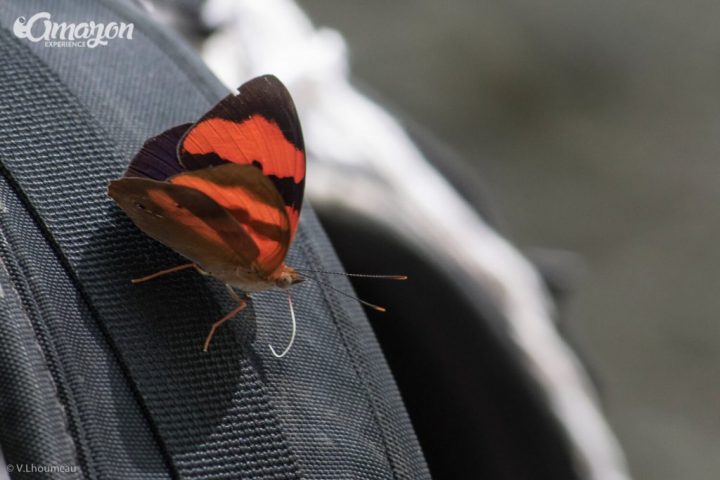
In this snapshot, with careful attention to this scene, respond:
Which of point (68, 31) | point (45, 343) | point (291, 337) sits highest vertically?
point (68, 31)

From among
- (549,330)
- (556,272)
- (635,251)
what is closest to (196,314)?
(549,330)

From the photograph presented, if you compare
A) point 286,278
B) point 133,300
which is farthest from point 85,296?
point 286,278

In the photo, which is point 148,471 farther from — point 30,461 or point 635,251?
point 635,251

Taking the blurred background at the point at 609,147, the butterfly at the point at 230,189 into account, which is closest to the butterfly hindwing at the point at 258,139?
the butterfly at the point at 230,189

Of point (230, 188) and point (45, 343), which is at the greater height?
point (230, 188)

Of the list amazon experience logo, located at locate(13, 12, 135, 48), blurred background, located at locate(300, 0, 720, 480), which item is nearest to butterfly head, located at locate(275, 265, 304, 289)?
amazon experience logo, located at locate(13, 12, 135, 48)

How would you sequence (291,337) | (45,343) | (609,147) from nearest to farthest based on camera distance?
(45,343) → (291,337) → (609,147)

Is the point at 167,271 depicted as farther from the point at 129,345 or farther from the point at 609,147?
the point at 609,147

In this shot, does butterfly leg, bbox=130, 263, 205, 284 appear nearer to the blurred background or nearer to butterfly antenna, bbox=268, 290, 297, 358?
butterfly antenna, bbox=268, 290, 297, 358

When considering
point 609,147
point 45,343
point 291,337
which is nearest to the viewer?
point 45,343
